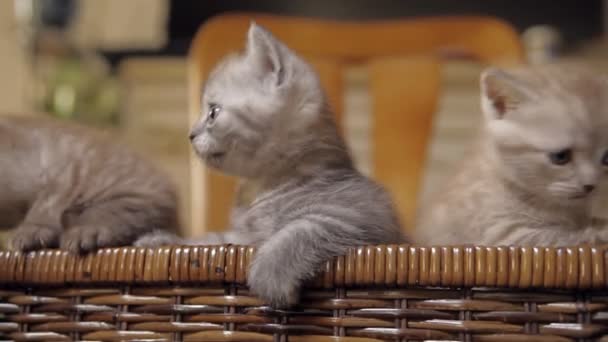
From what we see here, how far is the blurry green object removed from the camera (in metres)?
2.34

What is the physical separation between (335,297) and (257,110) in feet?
1.05

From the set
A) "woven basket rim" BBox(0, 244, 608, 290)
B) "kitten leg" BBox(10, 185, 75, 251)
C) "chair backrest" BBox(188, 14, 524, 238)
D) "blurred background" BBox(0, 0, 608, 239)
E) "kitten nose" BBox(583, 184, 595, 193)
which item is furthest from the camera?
"blurred background" BBox(0, 0, 608, 239)

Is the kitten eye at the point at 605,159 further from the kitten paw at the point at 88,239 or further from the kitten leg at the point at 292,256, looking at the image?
the kitten paw at the point at 88,239

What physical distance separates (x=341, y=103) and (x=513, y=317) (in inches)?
42.0

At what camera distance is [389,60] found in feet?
5.66

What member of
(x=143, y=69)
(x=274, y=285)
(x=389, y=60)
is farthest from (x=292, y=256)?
(x=143, y=69)

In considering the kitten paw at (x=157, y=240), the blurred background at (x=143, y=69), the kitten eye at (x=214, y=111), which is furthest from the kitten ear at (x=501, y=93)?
the blurred background at (x=143, y=69)

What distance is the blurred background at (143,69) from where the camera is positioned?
2340 millimetres

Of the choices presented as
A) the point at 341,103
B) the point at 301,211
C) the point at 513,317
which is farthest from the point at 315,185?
the point at 341,103

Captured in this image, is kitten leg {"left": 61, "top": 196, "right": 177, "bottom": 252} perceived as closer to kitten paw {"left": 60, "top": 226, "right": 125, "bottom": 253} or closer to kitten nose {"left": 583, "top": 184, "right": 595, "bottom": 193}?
kitten paw {"left": 60, "top": 226, "right": 125, "bottom": 253}

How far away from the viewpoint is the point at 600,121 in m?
0.88

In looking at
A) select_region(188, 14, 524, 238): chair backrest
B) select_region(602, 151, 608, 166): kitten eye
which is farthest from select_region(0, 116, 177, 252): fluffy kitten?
select_region(602, 151, 608, 166): kitten eye

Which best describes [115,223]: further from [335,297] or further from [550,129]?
[550,129]

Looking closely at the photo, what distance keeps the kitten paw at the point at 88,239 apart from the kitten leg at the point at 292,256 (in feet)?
0.79
